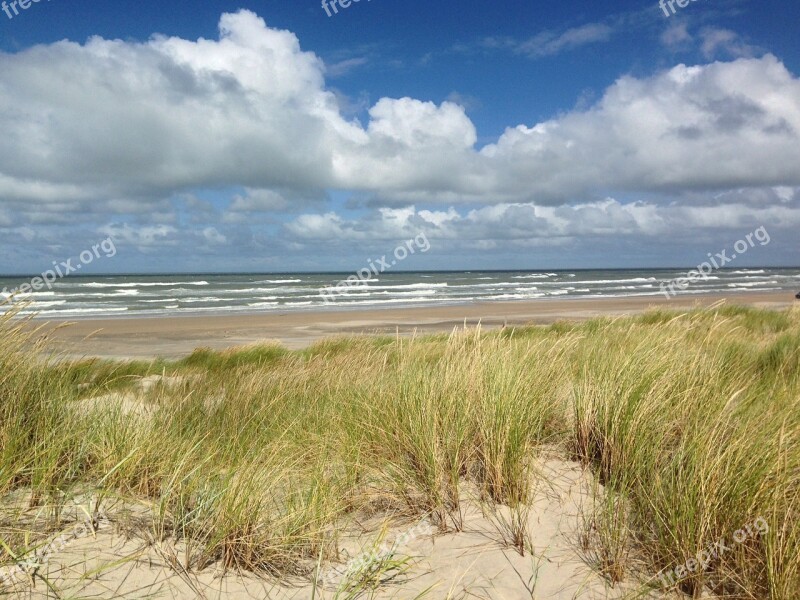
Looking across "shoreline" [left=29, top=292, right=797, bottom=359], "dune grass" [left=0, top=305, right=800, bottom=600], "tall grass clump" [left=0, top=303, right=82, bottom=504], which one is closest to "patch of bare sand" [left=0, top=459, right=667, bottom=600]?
"dune grass" [left=0, top=305, right=800, bottom=600]

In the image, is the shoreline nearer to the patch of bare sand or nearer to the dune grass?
the dune grass

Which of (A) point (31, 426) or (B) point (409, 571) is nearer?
(B) point (409, 571)

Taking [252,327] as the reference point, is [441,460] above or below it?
above

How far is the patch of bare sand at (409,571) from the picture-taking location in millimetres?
2613

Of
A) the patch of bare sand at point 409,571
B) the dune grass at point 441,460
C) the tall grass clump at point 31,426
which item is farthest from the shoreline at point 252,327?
the patch of bare sand at point 409,571

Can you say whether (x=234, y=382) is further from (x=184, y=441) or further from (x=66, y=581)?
(x=66, y=581)

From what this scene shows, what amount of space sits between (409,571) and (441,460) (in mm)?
748

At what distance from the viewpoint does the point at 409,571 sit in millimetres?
2879

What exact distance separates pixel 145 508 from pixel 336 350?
7392 millimetres

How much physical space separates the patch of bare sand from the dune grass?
0.09 m

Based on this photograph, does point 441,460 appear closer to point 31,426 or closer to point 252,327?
point 31,426

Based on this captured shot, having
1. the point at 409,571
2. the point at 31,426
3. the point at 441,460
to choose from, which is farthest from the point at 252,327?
the point at 409,571

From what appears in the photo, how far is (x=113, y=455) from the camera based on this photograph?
11.7ft

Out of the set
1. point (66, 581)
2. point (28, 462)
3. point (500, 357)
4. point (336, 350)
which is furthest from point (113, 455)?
point (336, 350)
